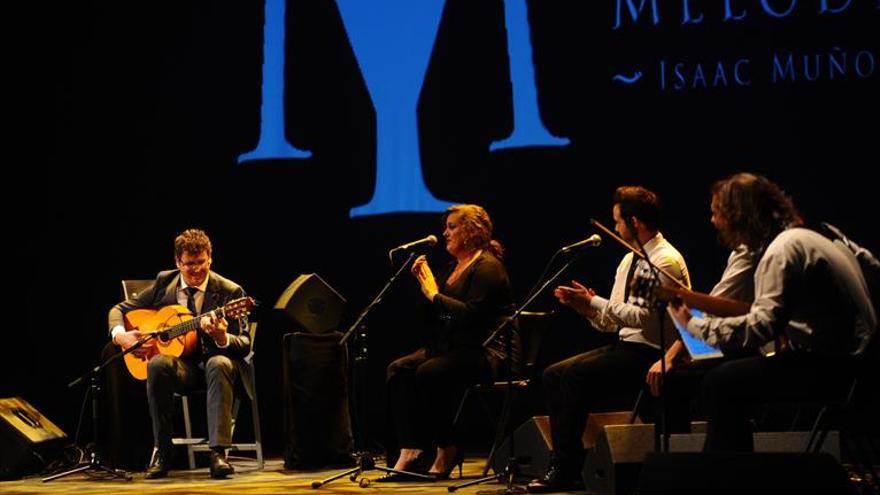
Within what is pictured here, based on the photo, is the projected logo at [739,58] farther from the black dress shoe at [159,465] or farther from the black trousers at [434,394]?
the black dress shoe at [159,465]

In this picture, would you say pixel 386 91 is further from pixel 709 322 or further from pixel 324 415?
pixel 709 322

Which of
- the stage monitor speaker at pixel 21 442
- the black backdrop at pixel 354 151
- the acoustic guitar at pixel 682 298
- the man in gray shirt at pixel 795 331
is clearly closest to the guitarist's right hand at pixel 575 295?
the acoustic guitar at pixel 682 298

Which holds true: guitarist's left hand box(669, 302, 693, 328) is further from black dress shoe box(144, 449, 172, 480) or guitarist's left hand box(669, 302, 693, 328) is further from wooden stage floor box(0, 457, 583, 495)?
black dress shoe box(144, 449, 172, 480)

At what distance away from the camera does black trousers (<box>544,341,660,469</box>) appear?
4637 mm

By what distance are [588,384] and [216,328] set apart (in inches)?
79.6

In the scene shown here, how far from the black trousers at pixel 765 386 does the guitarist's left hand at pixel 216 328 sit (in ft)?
9.47

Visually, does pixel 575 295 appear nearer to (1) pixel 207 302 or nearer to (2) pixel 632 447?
(2) pixel 632 447

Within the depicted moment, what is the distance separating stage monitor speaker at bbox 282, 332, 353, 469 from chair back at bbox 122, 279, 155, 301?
3.00ft

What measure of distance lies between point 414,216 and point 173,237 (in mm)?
1507

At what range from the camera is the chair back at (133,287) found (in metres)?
6.11

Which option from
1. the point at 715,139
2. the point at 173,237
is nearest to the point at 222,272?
the point at 173,237

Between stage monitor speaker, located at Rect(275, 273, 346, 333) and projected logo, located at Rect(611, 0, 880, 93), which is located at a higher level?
projected logo, located at Rect(611, 0, 880, 93)

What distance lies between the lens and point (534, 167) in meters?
6.26

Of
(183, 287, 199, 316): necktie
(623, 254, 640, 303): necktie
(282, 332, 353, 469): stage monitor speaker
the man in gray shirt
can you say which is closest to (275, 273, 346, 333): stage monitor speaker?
(282, 332, 353, 469): stage monitor speaker
